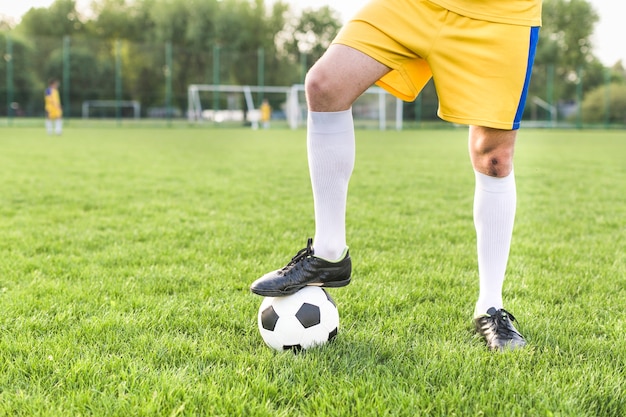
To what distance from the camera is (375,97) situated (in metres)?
29.1

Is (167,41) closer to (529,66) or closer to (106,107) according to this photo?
(106,107)

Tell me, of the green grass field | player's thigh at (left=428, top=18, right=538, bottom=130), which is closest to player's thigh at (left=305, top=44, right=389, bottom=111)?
player's thigh at (left=428, top=18, right=538, bottom=130)

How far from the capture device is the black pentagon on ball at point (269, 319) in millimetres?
2051

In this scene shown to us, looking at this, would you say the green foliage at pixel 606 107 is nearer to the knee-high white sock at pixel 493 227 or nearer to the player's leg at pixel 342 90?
the knee-high white sock at pixel 493 227

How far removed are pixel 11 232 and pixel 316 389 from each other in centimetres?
297

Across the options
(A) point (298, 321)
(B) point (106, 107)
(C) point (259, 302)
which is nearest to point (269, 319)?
(A) point (298, 321)

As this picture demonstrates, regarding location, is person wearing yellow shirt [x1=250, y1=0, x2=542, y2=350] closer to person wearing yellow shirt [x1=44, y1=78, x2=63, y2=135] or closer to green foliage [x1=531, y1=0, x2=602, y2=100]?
person wearing yellow shirt [x1=44, y1=78, x2=63, y2=135]

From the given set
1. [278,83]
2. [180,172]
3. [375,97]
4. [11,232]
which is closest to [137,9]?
[278,83]

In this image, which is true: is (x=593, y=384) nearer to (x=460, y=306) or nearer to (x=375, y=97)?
(x=460, y=306)

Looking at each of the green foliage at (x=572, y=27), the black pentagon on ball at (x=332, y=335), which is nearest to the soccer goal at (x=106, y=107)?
the black pentagon on ball at (x=332, y=335)

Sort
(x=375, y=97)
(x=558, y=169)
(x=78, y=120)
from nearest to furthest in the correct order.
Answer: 1. (x=558, y=169)
2. (x=78, y=120)
3. (x=375, y=97)

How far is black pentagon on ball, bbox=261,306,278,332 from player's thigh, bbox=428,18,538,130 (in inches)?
35.9

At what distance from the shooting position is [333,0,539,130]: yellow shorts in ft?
6.48

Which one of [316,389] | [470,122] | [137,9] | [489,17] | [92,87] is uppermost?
[137,9]
